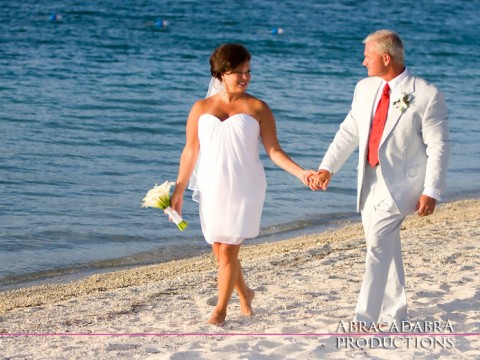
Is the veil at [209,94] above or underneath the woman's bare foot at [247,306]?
above

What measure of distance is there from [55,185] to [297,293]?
5608mm

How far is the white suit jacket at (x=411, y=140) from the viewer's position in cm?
597

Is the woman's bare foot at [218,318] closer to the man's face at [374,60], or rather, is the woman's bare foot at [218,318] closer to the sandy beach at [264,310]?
the sandy beach at [264,310]

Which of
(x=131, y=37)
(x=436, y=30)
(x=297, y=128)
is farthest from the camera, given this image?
(x=436, y=30)

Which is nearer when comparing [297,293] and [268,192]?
[297,293]

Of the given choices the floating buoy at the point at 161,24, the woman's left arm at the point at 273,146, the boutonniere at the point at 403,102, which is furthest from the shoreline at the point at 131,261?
the floating buoy at the point at 161,24

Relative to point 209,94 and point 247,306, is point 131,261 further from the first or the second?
point 209,94

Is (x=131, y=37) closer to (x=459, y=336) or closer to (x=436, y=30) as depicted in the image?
(x=436, y=30)

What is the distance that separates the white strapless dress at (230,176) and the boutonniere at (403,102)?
0.87 metres

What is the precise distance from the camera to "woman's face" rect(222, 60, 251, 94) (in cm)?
633

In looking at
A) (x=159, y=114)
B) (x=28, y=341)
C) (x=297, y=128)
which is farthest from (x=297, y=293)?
(x=159, y=114)

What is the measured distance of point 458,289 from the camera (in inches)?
287

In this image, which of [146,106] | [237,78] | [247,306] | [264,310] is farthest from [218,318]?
[146,106]

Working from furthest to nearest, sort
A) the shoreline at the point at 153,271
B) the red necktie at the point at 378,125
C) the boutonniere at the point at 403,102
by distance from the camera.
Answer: the shoreline at the point at 153,271 → the red necktie at the point at 378,125 → the boutonniere at the point at 403,102
